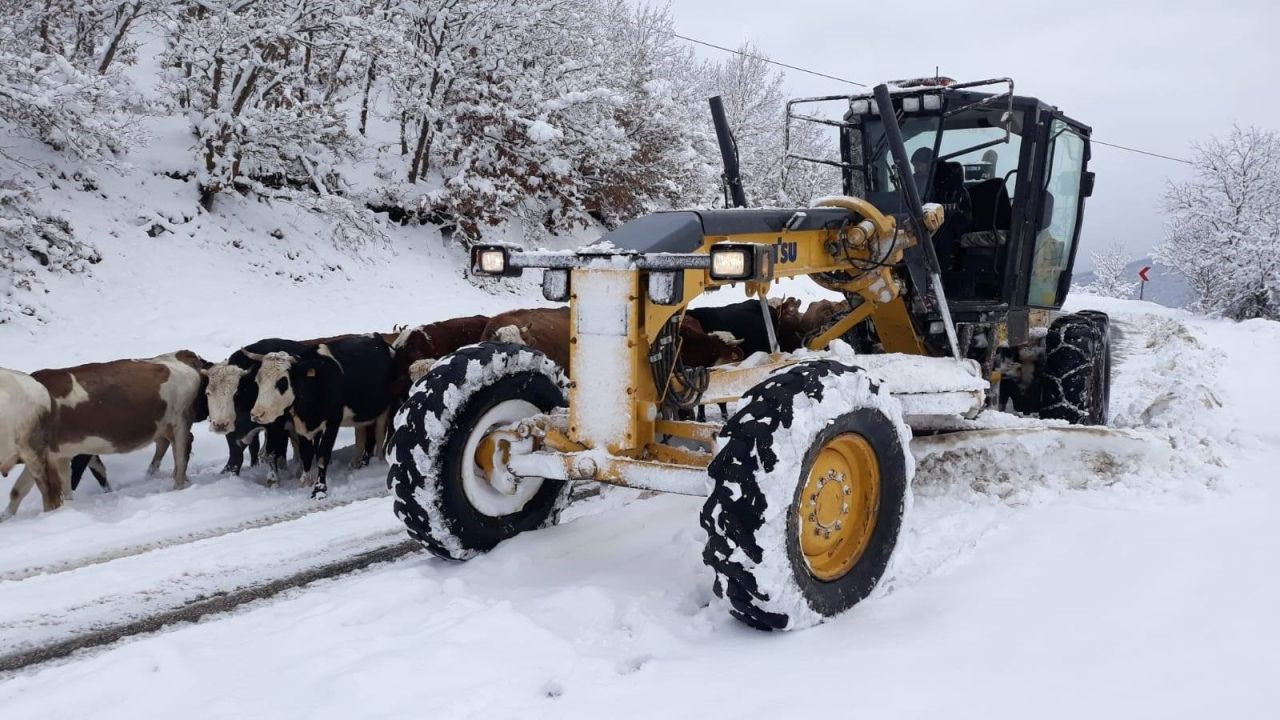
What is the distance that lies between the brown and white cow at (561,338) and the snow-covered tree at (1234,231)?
Answer: 30.0 m

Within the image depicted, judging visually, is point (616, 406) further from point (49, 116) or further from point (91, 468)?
point (49, 116)

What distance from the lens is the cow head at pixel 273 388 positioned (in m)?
7.14

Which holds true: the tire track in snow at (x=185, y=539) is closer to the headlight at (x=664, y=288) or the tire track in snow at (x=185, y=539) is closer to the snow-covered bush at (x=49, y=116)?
the headlight at (x=664, y=288)

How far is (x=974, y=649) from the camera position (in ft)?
11.7

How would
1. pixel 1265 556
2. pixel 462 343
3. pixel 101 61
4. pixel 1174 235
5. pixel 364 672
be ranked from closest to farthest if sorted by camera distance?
pixel 364 672 → pixel 1265 556 → pixel 462 343 → pixel 101 61 → pixel 1174 235

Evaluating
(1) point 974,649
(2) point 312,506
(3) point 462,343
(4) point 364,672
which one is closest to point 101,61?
(3) point 462,343

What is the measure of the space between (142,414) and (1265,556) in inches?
284

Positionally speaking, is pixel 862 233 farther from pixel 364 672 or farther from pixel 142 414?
pixel 142 414

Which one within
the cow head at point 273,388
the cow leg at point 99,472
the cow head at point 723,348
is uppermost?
the cow head at point 723,348

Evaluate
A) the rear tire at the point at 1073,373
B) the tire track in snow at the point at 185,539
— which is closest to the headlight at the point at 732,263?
the tire track in snow at the point at 185,539

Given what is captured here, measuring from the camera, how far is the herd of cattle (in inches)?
258

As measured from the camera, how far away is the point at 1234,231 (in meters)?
32.8

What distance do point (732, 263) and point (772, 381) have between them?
519mm

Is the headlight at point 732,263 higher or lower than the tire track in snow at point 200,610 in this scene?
higher
